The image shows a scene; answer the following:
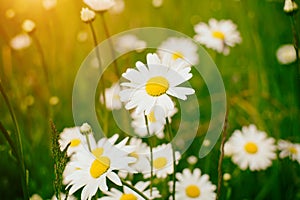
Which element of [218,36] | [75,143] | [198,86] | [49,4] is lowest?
[75,143]

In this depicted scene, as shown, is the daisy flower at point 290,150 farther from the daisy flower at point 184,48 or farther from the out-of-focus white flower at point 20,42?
the out-of-focus white flower at point 20,42

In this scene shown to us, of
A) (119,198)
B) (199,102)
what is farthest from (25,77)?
(119,198)

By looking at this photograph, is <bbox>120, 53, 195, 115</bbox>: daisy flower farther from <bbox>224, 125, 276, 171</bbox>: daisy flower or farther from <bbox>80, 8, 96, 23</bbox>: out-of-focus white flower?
<bbox>224, 125, 276, 171</bbox>: daisy flower

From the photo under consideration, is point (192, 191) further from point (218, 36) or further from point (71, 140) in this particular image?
point (218, 36)

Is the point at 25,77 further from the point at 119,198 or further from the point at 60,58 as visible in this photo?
the point at 119,198

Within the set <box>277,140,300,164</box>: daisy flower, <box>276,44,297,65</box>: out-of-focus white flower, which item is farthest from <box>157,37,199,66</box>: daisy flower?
<box>277,140,300,164</box>: daisy flower

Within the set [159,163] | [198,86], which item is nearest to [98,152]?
[159,163]

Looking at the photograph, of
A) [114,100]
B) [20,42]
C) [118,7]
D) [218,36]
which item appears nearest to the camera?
[114,100]
